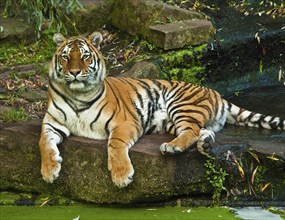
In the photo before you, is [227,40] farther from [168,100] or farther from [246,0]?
[168,100]

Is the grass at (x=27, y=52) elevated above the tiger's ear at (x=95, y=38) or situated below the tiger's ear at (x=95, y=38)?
below

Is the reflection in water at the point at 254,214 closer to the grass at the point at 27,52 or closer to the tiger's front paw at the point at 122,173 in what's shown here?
the tiger's front paw at the point at 122,173

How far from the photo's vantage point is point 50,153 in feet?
23.2

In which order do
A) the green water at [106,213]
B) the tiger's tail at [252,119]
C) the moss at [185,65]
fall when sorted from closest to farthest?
the green water at [106,213] → the tiger's tail at [252,119] → the moss at [185,65]

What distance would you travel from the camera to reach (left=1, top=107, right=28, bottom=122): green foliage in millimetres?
8172

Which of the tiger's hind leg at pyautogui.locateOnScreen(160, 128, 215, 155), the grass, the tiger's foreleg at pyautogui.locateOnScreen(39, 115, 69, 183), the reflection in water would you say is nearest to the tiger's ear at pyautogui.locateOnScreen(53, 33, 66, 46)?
the tiger's foreleg at pyautogui.locateOnScreen(39, 115, 69, 183)

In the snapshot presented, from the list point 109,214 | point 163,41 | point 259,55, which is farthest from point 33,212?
point 259,55

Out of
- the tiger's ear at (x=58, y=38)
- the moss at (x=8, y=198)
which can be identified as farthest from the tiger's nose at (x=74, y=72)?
the moss at (x=8, y=198)

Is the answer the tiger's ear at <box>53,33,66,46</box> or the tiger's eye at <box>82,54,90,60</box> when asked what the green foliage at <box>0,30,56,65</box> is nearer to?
Answer: the tiger's ear at <box>53,33,66,46</box>

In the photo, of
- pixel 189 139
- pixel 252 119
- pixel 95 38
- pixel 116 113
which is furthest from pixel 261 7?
pixel 189 139

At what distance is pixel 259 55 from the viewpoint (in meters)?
10.2

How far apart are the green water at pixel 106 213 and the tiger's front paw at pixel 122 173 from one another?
286mm

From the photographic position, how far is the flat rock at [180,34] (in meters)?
9.82

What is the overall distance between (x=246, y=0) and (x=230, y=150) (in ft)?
16.1
